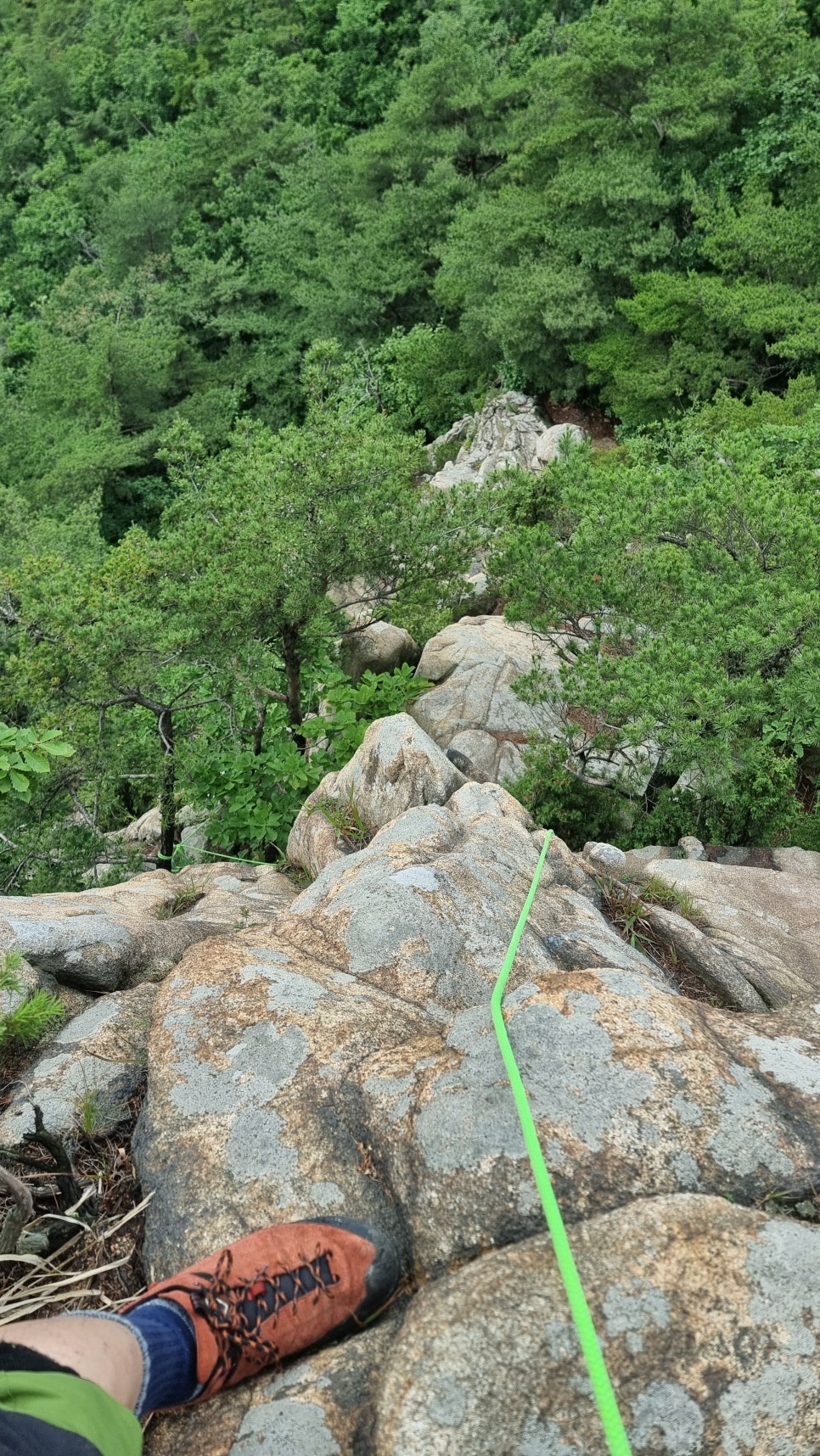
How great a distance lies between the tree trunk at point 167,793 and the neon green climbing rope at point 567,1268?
7206 mm

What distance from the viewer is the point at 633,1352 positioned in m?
1.91

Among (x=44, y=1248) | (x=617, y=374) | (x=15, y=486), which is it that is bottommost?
(x=15, y=486)

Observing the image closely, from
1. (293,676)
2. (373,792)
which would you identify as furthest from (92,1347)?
(293,676)

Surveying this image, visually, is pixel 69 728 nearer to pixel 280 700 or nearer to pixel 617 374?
pixel 280 700

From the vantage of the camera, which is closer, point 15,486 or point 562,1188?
point 562,1188

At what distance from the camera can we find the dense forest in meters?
8.06

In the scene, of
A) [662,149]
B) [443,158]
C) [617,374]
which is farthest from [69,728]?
[443,158]

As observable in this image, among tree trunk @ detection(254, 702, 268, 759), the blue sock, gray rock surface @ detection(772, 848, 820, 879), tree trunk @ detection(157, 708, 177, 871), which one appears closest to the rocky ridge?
the blue sock

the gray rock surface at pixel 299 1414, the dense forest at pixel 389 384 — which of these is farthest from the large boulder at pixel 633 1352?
the dense forest at pixel 389 384

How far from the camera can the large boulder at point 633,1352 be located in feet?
5.99

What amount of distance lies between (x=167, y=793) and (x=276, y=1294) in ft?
25.4

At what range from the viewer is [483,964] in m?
3.73

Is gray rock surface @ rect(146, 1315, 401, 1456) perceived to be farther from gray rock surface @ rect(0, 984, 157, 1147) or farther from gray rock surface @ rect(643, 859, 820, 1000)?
gray rock surface @ rect(643, 859, 820, 1000)

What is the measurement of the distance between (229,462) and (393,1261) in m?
9.14
